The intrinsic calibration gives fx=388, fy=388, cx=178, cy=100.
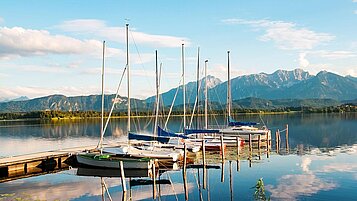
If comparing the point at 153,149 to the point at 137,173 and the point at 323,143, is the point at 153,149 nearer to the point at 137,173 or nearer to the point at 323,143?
the point at 137,173

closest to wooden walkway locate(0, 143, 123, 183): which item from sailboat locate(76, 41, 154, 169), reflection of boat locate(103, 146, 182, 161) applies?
sailboat locate(76, 41, 154, 169)

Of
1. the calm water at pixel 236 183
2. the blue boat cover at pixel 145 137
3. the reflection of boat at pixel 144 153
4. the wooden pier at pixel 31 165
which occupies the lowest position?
the calm water at pixel 236 183

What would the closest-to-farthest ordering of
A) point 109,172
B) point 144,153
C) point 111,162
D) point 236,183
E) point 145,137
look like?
point 236,183
point 109,172
point 111,162
point 144,153
point 145,137

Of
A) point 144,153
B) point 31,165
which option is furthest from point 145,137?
point 31,165

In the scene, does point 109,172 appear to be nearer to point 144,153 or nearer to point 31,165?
point 144,153

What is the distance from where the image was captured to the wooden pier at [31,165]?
37.9 m

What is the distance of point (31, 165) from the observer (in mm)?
40438

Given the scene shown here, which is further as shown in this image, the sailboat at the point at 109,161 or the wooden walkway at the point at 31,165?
the sailboat at the point at 109,161

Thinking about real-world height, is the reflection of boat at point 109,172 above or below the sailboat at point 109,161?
below

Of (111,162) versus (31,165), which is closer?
(111,162)

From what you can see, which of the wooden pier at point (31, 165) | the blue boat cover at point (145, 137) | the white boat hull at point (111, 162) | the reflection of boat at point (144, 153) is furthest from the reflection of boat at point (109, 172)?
the blue boat cover at point (145, 137)

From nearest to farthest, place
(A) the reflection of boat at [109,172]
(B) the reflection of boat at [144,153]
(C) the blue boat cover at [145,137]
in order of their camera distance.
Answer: (A) the reflection of boat at [109,172], (B) the reflection of boat at [144,153], (C) the blue boat cover at [145,137]

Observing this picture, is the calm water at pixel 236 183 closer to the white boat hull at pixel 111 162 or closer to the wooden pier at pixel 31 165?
the white boat hull at pixel 111 162

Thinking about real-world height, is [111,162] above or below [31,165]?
above
